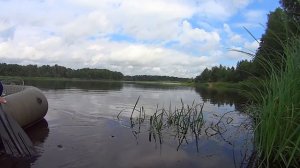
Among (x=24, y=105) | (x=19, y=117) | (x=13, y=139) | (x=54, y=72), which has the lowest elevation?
(x=13, y=139)

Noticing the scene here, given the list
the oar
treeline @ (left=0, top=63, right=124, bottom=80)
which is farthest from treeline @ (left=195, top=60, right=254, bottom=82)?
the oar

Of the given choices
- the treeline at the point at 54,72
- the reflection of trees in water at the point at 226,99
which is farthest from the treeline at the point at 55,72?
the reflection of trees in water at the point at 226,99

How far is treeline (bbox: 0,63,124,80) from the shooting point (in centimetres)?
8979

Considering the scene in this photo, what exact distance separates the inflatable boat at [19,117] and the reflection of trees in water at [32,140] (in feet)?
0.69

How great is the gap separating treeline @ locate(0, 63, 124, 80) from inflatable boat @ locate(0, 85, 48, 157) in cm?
7287

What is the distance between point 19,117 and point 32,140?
2.99 ft

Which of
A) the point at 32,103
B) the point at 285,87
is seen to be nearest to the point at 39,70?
the point at 32,103

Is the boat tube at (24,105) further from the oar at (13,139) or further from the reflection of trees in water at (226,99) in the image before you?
the reflection of trees in water at (226,99)

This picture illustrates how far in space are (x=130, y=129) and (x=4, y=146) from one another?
5.66 meters

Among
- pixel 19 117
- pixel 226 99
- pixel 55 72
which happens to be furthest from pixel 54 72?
pixel 19 117

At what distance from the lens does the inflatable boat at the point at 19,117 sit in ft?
28.2

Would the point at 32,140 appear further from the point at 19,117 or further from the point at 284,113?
the point at 284,113

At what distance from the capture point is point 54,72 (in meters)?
117

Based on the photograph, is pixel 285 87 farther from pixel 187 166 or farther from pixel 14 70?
pixel 14 70
